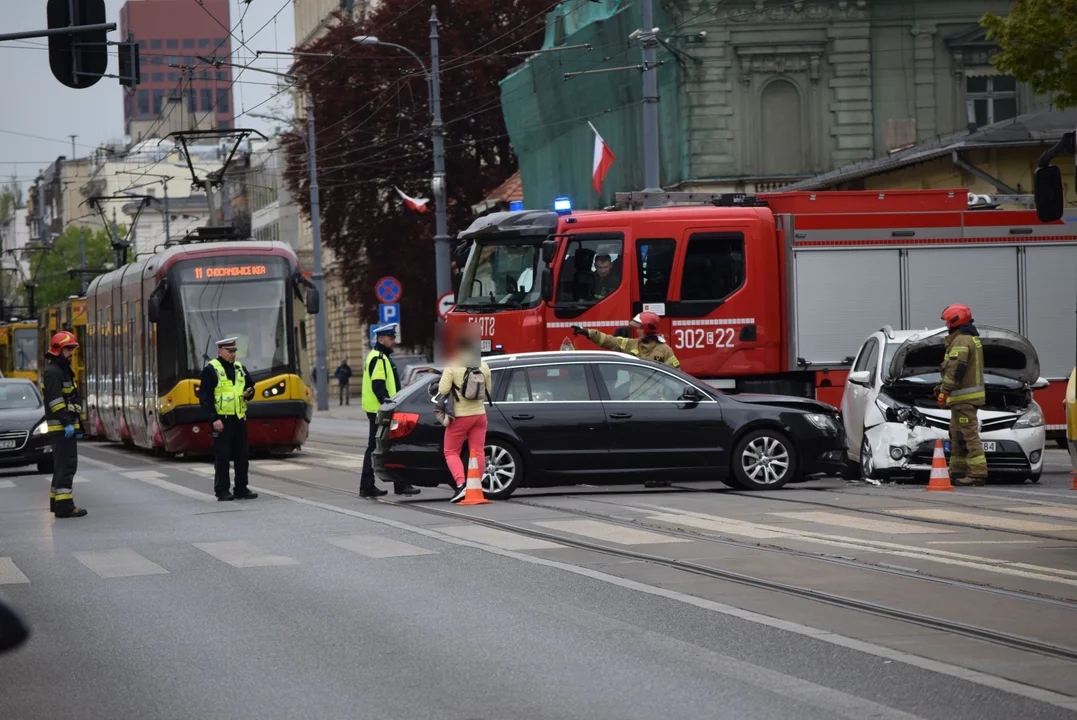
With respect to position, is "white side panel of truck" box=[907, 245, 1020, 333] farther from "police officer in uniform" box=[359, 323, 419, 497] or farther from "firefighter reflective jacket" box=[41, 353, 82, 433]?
"firefighter reflective jacket" box=[41, 353, 82, 433]

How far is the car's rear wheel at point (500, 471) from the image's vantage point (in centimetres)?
1784

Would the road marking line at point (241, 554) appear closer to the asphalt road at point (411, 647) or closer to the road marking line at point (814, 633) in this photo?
the asphalt road at point (411, 647)

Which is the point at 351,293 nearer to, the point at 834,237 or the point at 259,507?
the point at 834,237

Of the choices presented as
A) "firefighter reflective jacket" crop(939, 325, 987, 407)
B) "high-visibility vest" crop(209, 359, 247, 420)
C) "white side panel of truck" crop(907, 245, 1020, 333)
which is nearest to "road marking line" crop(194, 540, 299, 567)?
"high-visibility vest" crop(209, 359, 247, 420)

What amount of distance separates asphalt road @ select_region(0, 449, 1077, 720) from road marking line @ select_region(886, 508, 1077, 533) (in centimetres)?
371

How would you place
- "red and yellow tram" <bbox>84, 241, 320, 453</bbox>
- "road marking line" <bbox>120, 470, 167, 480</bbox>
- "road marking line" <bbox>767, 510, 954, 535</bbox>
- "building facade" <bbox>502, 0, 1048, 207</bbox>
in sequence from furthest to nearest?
"building facade" <bbox>502, 0, 1048, 207</bbox> < "red and yellow tram" <bbox>84, 241, 320, 453</bbox> < "road marking line" <bbox>120, 470, 167, 480</bbox> < "road marking line" <bbox>767, 510, 954, 535</bbox>

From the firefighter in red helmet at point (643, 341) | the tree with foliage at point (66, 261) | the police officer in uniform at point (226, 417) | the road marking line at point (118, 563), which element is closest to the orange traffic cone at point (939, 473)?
the firefighter in red helmet at point (643, 341)

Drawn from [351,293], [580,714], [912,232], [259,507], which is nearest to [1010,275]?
[912,232]

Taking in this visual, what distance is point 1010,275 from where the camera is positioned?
23.4 meters

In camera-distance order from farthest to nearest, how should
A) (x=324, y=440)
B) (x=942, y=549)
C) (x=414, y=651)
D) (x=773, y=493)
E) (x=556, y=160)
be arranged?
(x=556, y=160) < (x=324, y=440) < (x=773, y=493) < (x=942, y=549) < (x=414, y=651)

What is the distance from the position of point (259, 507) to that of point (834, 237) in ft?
28.0

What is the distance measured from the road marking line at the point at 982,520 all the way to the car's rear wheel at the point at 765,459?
261 centimetres

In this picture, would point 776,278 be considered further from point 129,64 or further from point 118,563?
point 118,563

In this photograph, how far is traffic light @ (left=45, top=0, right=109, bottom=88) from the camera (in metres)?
17.4
